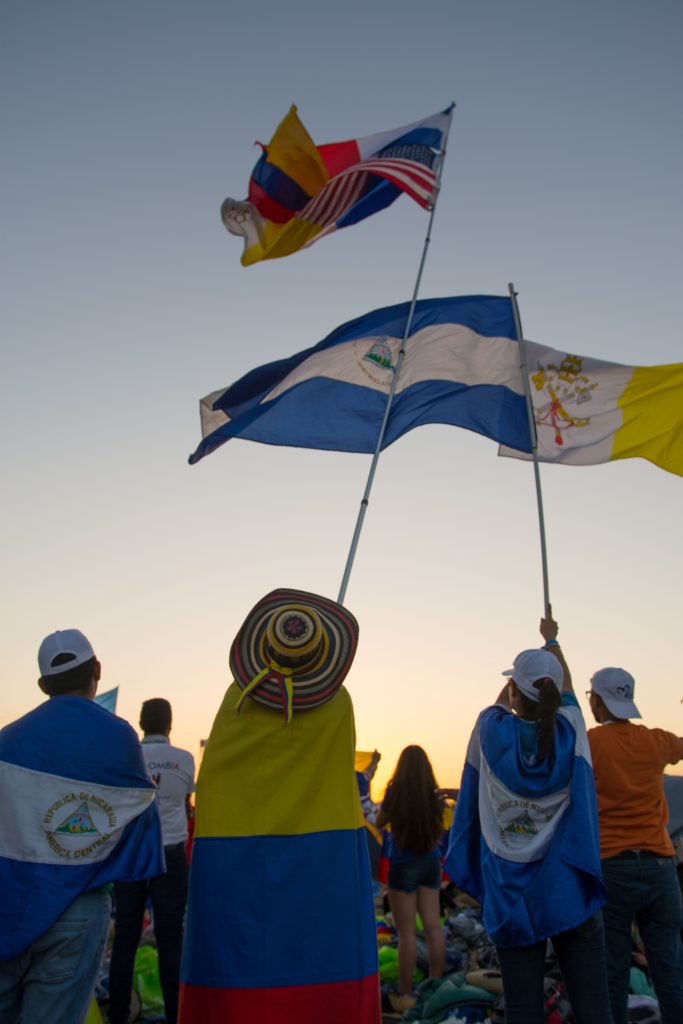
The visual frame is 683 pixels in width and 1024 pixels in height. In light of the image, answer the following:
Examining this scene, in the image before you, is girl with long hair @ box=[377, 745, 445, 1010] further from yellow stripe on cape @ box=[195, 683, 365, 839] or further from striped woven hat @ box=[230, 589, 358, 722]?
striped woven hat @ box=[230, 589, 358, 722]

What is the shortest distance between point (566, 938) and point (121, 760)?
186cm

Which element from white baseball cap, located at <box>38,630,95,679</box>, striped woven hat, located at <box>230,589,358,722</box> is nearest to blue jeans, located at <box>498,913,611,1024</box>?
striped woven hat, located at <box>230,589,358,722</box>

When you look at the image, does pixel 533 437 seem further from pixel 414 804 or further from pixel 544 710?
pixel 414 804

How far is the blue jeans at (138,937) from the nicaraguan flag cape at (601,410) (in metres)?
3.78

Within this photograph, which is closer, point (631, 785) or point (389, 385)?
point (631, 785)

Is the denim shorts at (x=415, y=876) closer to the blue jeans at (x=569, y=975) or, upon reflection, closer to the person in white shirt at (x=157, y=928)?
the person in white shirt at (x=157, y=928)

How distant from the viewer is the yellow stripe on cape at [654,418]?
6371 mm

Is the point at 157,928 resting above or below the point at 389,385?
below

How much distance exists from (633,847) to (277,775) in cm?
206

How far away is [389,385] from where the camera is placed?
21.8 feet

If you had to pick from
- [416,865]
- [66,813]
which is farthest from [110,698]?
[66,813]

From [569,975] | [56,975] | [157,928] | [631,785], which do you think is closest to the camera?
[56,975]

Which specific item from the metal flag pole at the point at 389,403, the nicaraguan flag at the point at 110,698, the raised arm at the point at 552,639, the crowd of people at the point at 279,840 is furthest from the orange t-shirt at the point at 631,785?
the nicaraguan flag at the point at 110,698

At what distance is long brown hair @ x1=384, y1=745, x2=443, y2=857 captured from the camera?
706cm
